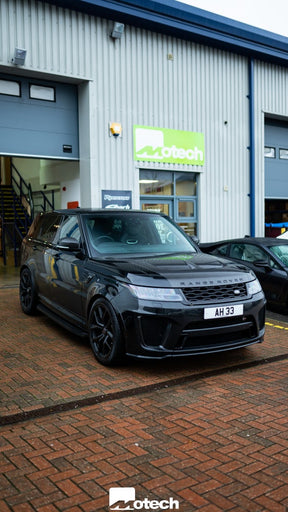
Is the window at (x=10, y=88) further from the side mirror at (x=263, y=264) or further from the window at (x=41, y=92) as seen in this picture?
the side mirror at (x=263, y=264)

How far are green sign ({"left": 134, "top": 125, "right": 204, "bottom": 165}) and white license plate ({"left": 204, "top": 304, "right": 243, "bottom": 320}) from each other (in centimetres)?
931

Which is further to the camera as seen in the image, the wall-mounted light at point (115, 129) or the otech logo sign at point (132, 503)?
the wall-mounted light at point (115, 129)

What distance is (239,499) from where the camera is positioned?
268 centimetres

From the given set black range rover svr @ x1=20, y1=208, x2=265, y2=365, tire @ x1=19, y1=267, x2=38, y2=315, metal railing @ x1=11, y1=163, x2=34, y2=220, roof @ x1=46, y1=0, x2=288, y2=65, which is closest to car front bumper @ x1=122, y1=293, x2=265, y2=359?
black range rover svr @ x1=20, y1=208, x2=265, y2=365

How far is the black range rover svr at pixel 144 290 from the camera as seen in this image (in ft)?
14.9

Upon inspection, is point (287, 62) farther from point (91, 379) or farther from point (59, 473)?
point (59, 473)

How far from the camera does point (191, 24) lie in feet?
45.5

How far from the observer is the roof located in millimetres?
12352

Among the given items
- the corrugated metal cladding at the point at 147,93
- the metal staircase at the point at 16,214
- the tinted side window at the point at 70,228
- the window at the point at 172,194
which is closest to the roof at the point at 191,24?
the corrugated metal cladding at the point at 147,93

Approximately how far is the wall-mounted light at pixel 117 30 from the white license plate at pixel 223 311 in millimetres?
10301

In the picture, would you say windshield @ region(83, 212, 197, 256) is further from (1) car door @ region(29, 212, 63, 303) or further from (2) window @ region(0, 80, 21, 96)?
(2) window @ region(0, 80, 21, 96)

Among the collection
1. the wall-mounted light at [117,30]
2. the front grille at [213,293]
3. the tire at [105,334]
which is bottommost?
the tire at [105,334]

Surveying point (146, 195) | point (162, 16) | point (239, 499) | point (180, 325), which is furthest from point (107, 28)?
point (239, 499)

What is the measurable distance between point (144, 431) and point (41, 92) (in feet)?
35.5
